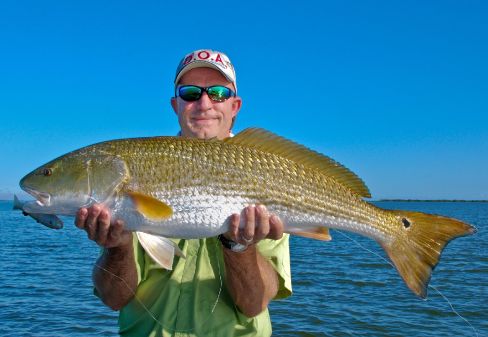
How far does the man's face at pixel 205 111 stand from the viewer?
4.51 m

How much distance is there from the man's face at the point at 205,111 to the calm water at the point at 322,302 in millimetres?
6872

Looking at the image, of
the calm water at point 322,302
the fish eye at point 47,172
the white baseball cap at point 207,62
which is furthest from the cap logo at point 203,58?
the calm water at point 322,302

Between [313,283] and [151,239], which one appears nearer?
[151,239]

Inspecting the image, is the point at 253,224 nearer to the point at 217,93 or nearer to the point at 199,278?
the point at 199,278

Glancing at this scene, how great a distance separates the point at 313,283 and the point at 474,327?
5281mm

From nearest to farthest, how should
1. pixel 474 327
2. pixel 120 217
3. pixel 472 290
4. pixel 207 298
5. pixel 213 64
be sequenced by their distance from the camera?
pixel 120 217 < pixel 207 298 < pixel 213 64 < pixel 474 327 < pixel 472 290

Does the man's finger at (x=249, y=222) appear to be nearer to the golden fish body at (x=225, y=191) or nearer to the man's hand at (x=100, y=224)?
the golden fish body at (x=225, y=191)

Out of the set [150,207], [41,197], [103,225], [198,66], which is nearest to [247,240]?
[150,207]

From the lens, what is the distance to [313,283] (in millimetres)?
15086

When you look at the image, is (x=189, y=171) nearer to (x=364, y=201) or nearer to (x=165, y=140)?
(x=165, y=140)

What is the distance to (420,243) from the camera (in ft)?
12.7

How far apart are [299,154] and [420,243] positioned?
3.81 ft

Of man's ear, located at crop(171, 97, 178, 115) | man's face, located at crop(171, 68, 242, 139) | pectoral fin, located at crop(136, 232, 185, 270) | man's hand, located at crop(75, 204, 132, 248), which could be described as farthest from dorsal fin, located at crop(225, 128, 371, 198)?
man's ear, located at crop(171, 97, 178, 115)

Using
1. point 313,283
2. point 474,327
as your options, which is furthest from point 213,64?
point 313,283
